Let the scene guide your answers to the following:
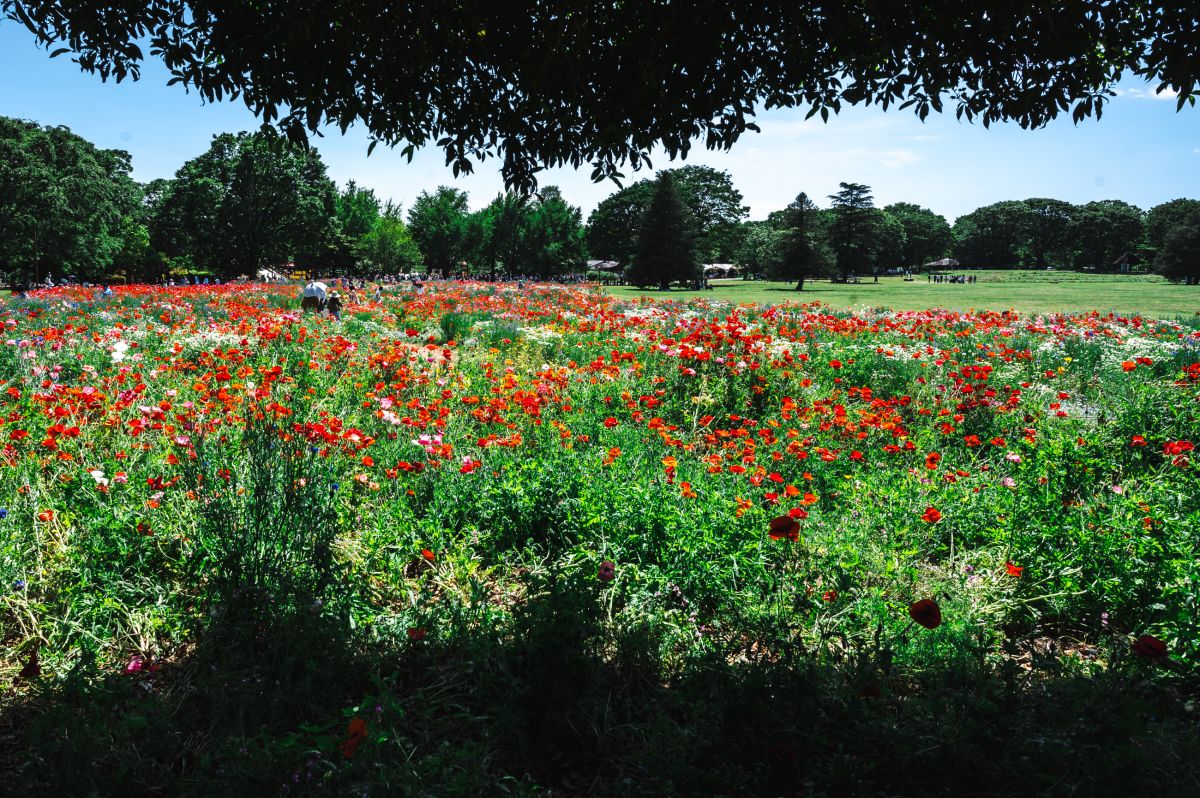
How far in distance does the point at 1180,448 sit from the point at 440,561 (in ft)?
14.7

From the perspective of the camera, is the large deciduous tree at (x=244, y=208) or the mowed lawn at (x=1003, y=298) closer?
the mowed lawn at (x=1003, y=298)

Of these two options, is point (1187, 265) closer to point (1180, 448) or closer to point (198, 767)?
point (1180, 448)

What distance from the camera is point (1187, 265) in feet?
196

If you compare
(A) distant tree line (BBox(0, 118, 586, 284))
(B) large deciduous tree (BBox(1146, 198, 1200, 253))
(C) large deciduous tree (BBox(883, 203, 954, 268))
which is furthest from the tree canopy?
(B) large deciduous tree (BBox(1146, 198, 1200, 253))

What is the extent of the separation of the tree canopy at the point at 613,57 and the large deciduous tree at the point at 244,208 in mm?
45359

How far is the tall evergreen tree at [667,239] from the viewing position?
49438 mm

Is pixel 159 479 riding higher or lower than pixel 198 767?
higher

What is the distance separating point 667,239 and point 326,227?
26411 mm

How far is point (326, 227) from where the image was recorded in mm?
48281

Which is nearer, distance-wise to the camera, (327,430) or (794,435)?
(327,430)

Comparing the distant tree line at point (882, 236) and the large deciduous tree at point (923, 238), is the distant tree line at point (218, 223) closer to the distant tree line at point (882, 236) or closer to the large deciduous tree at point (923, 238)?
the distant tree line at point (882, 236)

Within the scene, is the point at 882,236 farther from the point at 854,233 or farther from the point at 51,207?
the point at 51,207

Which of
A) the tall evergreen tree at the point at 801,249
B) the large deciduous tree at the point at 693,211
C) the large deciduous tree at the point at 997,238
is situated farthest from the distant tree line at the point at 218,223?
the large deciduous tree at the point at 997,238

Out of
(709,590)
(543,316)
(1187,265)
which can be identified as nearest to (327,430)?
(709,590)
